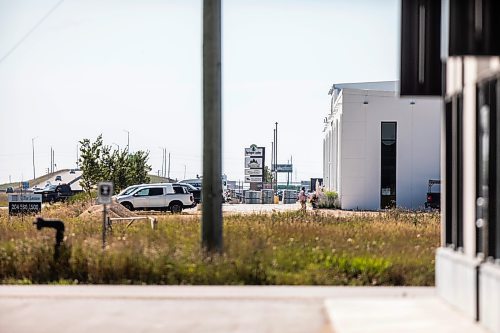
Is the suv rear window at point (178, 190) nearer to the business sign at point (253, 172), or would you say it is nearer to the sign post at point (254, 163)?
the sign post at point (254, 163)

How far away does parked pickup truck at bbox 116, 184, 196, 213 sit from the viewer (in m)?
46.7

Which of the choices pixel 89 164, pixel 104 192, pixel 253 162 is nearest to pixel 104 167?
pixel 89 164

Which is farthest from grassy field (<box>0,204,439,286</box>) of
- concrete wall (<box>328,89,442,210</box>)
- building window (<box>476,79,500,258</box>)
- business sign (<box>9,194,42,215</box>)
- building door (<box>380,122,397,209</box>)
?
building door (<box>380,122,397,209</box>)

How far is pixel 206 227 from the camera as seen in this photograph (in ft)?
53.1

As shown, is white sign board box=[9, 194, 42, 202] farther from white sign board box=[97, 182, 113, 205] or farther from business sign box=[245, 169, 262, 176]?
business sign box=[245, 169, 262, 176]

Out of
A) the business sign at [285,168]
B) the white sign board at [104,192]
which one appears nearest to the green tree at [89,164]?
the white sign board at [104,192]

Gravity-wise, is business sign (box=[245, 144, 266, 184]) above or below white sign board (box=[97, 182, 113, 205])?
above

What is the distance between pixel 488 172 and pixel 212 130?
6.84 m

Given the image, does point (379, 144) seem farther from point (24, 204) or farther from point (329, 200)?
point (24, 204)

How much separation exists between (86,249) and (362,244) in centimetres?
606

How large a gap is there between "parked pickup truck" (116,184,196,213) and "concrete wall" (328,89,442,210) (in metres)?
12.7

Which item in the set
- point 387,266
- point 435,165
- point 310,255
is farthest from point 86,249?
point 435,165

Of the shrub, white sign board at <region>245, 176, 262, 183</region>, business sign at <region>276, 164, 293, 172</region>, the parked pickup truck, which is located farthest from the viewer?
business sign at <region>276, 164, 293, 172</region>

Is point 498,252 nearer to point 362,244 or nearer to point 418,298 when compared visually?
point 418,298
